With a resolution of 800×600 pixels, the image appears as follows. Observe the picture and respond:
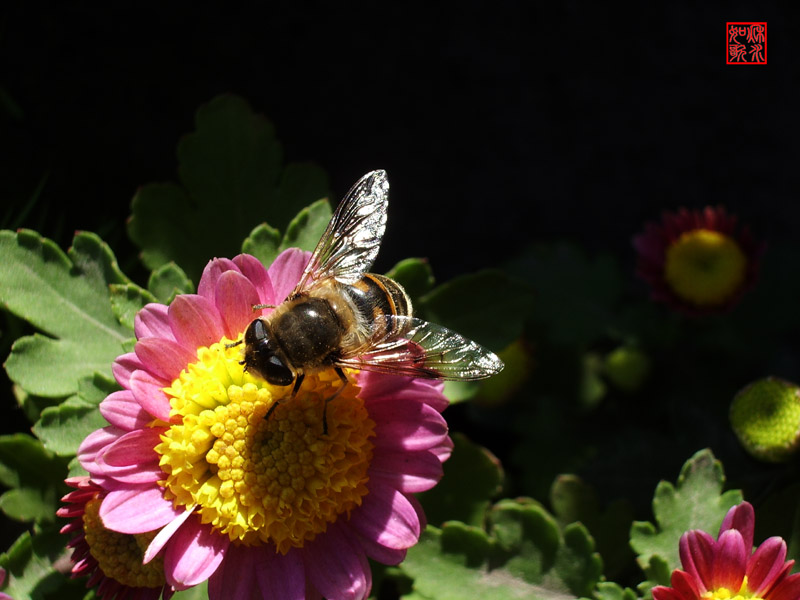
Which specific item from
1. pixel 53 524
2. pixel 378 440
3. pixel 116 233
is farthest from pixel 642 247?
pixel 53 524

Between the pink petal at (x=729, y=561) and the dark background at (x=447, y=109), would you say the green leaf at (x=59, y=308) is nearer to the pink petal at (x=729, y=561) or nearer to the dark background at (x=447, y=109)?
the dark background at (x=447, y=109)

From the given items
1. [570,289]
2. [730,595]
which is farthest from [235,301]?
[570,289]

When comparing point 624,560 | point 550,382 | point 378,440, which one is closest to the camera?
point 378,440

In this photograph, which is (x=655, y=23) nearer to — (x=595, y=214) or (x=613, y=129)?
(x=613, y=129)

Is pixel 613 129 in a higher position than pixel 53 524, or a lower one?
higher

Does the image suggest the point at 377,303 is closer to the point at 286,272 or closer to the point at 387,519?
the point at 286,272
